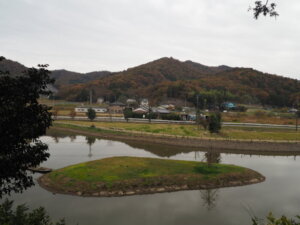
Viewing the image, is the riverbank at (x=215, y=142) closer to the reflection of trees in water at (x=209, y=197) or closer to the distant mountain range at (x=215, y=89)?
the reflection of trees in water at (x=209, y=197)

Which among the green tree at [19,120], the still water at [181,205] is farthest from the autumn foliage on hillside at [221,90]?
the green tree at [19,120]

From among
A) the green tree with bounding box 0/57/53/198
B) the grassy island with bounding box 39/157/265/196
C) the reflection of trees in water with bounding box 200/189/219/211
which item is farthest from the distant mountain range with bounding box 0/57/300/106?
the green tree with bounding box 0/57/53/198

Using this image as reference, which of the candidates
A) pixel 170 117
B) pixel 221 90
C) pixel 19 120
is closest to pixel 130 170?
pixel 19 120

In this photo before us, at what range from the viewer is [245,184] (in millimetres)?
27828

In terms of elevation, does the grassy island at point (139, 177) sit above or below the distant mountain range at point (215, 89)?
below

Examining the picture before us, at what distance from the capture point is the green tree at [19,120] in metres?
9.03

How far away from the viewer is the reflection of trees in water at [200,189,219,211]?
72.5 ft

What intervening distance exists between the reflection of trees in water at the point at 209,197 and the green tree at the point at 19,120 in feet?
56.0

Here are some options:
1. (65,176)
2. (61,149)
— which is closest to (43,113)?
(65,176)

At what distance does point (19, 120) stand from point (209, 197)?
20.3 metres

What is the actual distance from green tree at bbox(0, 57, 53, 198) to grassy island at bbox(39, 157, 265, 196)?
14.7 metres

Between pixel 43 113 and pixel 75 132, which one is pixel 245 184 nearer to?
pixel 43 113

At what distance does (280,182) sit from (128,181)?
19.5m

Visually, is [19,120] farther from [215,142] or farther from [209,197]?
[215,142]
